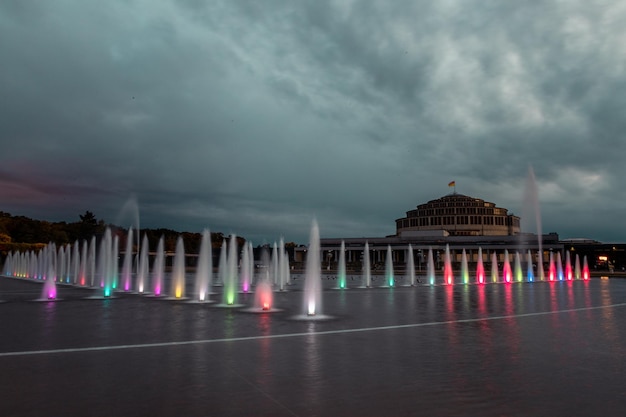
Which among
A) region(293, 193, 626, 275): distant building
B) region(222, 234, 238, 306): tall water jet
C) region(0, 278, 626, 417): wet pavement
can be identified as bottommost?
region(0, 278, 626, 417): wet pavement

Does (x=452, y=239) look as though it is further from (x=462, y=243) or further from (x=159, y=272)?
(x=159, y=272)

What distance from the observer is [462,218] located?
149000mm

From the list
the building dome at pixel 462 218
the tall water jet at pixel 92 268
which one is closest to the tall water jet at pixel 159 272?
the tall water jet at pixel 92 268

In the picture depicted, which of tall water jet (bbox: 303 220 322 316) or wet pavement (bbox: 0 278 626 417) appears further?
tall water jet (bbox: 303 220 322 316)

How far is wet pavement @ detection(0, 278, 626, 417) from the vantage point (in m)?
6.27

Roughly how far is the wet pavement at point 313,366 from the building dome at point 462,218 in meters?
135

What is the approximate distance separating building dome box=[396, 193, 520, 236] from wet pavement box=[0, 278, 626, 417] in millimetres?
135079

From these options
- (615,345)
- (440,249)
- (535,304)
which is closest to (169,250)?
(440,249)

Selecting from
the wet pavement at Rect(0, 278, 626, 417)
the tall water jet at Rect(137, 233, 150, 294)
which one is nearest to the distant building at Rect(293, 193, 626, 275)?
the tall water jet at Rect(137, 233, 150, 294)

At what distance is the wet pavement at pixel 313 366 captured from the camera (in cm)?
627

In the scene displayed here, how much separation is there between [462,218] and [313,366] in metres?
148

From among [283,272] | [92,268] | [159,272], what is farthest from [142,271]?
[92,268]

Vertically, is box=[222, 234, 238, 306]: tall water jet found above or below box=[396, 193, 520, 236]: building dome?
below

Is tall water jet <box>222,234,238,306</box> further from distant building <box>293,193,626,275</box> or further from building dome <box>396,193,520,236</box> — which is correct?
building dome <box>396,193,520,236</box>
